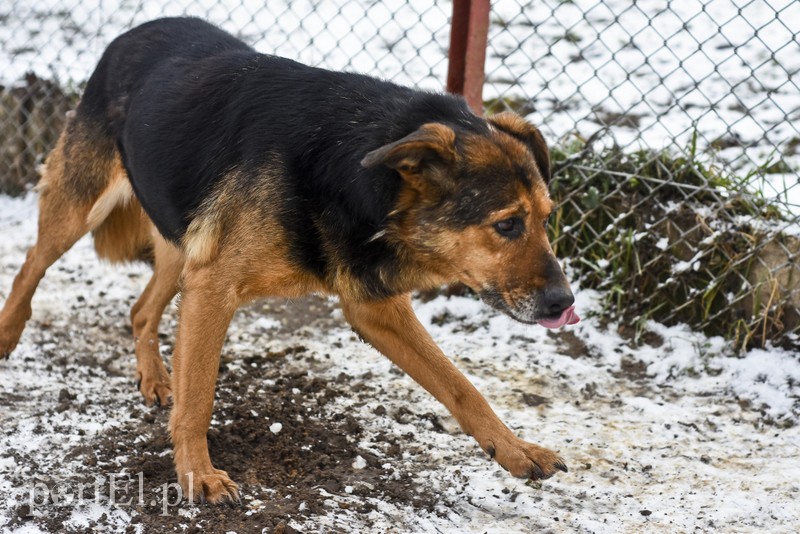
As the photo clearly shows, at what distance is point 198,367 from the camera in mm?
3379

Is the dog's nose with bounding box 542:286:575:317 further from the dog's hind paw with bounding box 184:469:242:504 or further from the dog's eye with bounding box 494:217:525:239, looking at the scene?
the dog's hind paw with bounding box 184:469:242:504

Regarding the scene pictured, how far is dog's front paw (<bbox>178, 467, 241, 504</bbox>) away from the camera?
3.24 m

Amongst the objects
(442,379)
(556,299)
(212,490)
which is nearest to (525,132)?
(556,299)

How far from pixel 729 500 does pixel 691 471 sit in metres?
0.26

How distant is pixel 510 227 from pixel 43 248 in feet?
7.99

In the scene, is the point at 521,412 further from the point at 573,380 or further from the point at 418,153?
the point at 418,153

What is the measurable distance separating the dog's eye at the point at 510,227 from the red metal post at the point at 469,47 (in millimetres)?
1948

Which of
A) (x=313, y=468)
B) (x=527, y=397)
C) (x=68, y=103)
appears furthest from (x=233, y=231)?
(x=68, y=103)

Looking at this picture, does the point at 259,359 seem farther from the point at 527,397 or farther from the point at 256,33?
the point at 256,33

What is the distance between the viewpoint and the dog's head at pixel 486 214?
3033 mm

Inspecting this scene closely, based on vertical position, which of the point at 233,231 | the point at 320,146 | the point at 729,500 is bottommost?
the point at 729,500

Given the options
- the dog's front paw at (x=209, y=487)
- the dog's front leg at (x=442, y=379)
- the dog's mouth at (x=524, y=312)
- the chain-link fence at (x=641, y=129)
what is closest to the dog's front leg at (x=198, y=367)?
the dog's front paw at (x=209, y=487)

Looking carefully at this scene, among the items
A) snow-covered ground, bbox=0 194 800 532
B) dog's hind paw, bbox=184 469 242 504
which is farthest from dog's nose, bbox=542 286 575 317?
dog's hind paw, bbox=184 469 242 504

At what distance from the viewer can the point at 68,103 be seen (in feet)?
21.1
